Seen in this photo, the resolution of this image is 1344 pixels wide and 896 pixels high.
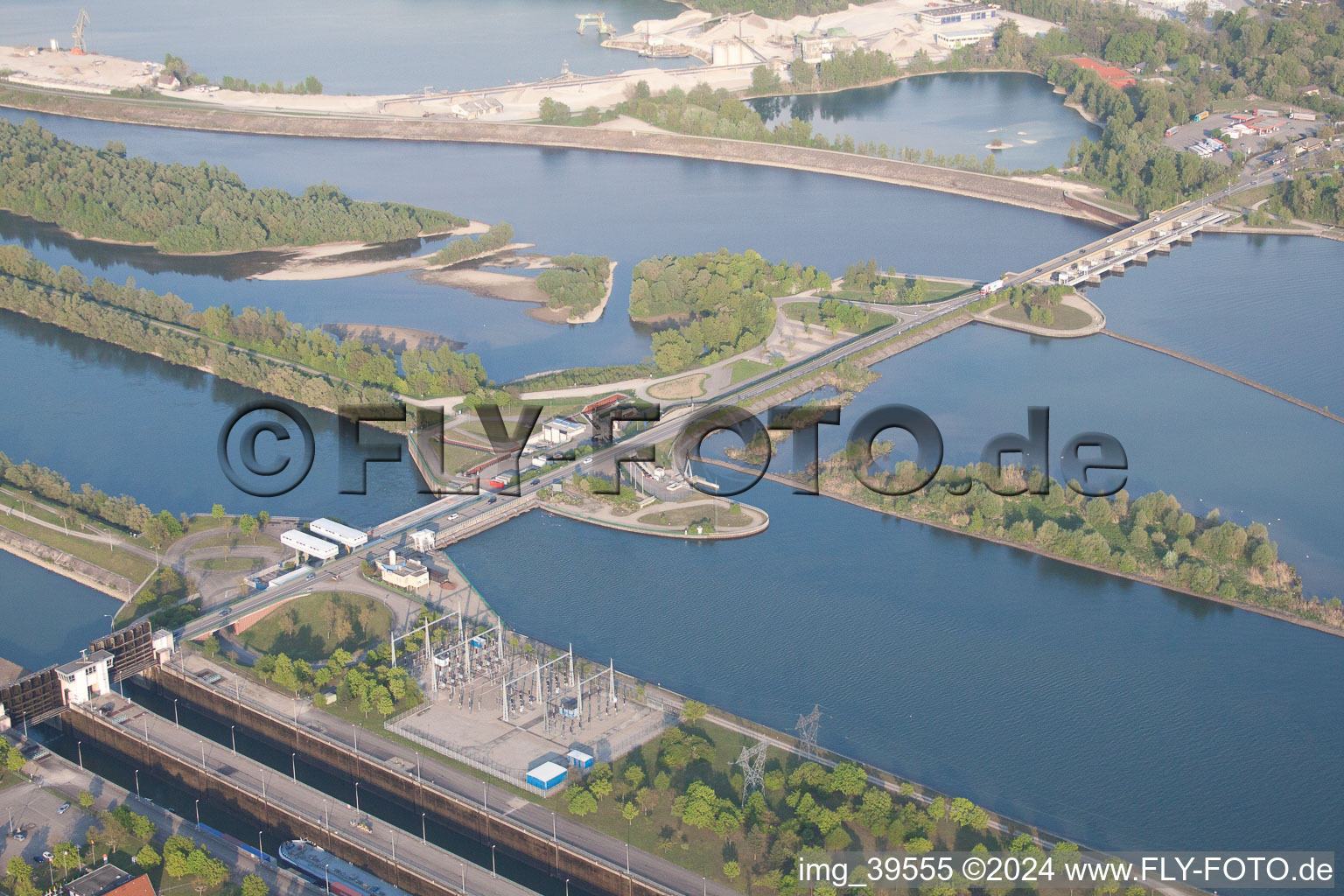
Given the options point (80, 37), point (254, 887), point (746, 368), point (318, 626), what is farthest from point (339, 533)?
point (80, 37)

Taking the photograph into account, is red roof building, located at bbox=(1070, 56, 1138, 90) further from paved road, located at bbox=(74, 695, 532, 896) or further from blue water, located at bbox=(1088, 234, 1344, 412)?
paved road, located at bbox=(74, 695, 532, 896)

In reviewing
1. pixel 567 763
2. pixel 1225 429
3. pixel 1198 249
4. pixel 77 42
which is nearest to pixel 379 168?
pixel 77 42

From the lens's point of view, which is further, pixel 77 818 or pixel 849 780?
pixel 849 780

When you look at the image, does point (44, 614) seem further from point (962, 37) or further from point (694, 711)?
point (962, 37)

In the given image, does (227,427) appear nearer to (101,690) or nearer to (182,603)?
(182,603)

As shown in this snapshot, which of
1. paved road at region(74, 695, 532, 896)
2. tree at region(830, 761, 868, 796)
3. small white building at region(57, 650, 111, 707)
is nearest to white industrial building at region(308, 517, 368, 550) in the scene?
small white building at region(57, 650, 111, 707)

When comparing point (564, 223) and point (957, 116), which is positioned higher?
point (957, 116)
